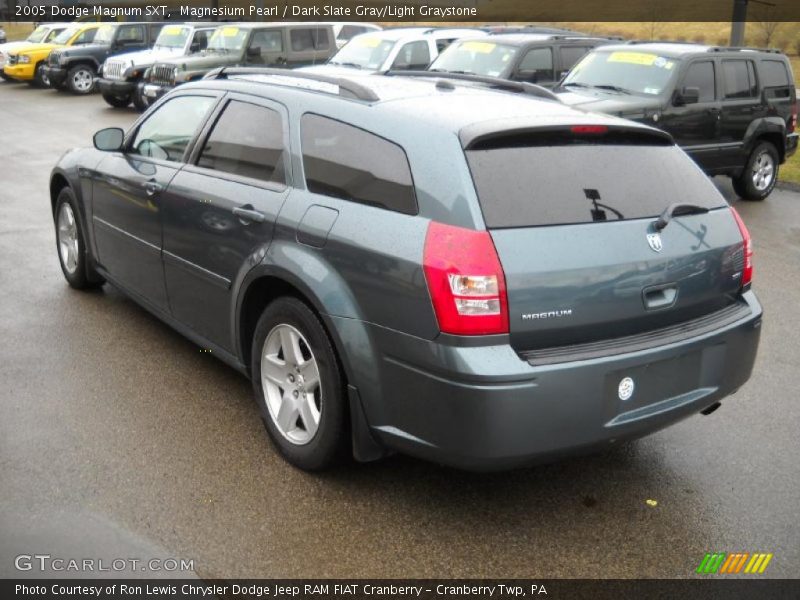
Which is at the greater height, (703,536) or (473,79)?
(473,79)

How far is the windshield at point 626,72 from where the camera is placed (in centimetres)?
1041

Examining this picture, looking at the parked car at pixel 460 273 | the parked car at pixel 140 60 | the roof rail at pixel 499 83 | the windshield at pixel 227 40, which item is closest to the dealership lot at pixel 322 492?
the parked car at pixel 460 273

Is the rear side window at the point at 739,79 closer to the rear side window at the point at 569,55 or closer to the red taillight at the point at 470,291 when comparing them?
the rear side window at the point at 569,55

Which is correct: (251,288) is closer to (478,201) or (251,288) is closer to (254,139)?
(254,139)

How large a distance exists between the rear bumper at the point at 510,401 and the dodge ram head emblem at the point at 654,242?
0.39 m

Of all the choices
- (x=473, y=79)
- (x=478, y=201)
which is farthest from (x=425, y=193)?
(x=473, y=79)

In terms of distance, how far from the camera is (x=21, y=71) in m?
23.9

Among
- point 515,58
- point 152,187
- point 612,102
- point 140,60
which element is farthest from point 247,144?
point 140,60

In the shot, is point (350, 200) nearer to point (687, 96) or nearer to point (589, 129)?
point (589, 129)

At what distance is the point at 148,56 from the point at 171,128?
1533 cm

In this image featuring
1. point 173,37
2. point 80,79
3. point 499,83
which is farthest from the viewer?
point 80,79

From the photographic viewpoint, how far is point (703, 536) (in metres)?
3.48

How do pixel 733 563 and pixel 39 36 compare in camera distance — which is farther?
pixel 39 36

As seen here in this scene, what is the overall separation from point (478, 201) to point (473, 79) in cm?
170
